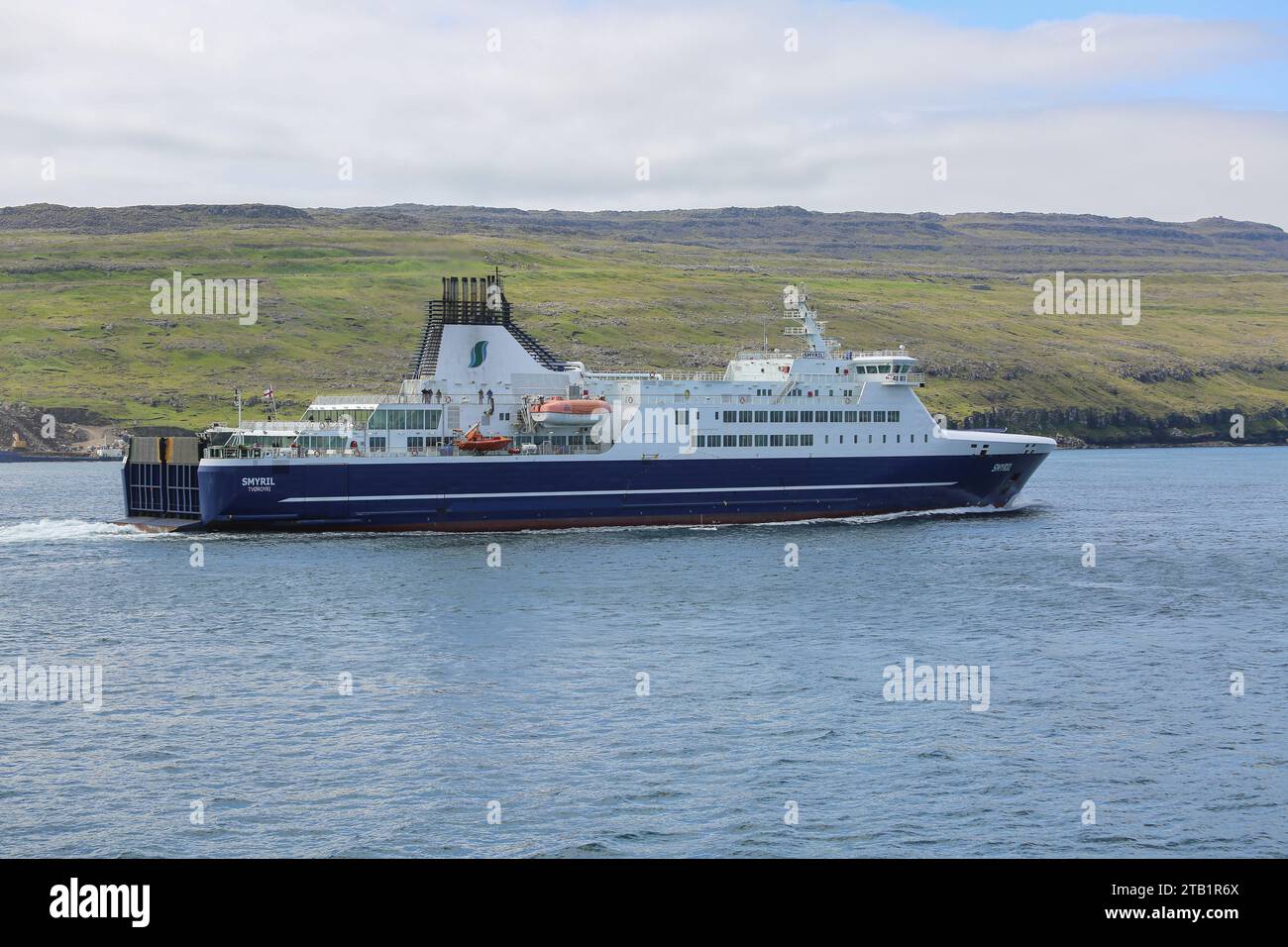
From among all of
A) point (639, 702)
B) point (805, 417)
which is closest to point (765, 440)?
point (805, 417)

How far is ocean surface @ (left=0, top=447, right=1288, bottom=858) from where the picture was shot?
2439 centimetres

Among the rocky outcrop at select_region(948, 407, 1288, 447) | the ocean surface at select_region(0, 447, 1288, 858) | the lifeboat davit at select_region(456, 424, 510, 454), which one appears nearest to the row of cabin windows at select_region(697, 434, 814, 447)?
the ocean surface at select_region(0, 447, 1288, 858)

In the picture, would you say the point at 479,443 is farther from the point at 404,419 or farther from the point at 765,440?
the point at 765,440

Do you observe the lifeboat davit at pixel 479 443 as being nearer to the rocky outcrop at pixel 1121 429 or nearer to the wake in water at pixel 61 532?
the wake in water at pixel 61 532

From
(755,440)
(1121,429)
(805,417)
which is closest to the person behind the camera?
(755,440)

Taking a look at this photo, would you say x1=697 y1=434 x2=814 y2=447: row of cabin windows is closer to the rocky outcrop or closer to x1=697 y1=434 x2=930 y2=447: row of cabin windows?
x1=697 y1=434 x2=930 y2=447: row of cabin windows

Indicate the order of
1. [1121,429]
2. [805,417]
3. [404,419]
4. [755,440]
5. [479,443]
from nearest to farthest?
[479,443] → [404,419] → [755,440] → [805,417] → [1121,429]

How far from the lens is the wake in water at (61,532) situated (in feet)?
220

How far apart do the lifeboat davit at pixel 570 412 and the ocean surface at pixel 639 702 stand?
9.36 m

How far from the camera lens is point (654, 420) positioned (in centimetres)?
7031

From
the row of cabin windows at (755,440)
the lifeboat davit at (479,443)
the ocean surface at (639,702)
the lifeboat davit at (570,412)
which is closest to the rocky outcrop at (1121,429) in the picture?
the row of cabin windows at (755,440)

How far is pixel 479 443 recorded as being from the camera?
6806cm

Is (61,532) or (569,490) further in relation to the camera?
(61,532)

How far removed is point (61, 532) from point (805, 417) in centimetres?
4071
